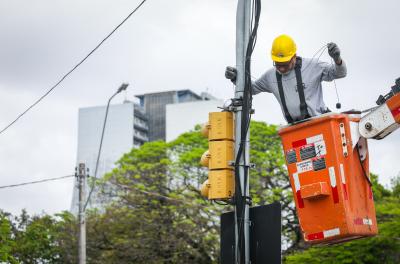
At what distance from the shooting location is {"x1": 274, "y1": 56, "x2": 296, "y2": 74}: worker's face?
858 centimetres

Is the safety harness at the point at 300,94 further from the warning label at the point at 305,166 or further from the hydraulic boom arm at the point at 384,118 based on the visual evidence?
the hydraulic boom arm at the point at 384,118

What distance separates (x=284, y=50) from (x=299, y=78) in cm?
36

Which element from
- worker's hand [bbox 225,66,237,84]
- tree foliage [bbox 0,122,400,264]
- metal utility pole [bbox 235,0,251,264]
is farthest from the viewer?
tree foliage [bbox 0,122,400,264]

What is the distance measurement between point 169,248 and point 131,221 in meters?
2.82

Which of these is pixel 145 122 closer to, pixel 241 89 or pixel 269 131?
pixel 269 131

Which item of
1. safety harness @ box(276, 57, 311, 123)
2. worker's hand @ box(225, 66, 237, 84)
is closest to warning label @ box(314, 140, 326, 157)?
safety harness @ box(276, 57, 311, 123)

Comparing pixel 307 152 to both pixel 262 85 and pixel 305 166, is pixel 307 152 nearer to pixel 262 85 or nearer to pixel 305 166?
pixel 305 166

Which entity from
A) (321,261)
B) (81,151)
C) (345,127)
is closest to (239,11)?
(345,127)

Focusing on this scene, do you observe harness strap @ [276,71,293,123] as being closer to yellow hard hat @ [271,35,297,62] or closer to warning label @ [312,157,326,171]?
yellow hard hat @ [271,35,297,62]

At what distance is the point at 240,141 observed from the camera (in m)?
9.11

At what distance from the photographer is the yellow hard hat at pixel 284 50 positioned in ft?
28.0

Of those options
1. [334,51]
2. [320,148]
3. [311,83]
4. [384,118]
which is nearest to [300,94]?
[311,83]

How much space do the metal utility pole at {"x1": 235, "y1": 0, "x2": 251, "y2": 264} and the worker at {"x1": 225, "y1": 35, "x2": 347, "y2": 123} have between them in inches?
29.3

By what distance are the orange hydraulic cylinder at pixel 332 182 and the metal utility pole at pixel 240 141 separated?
34.6 inches
